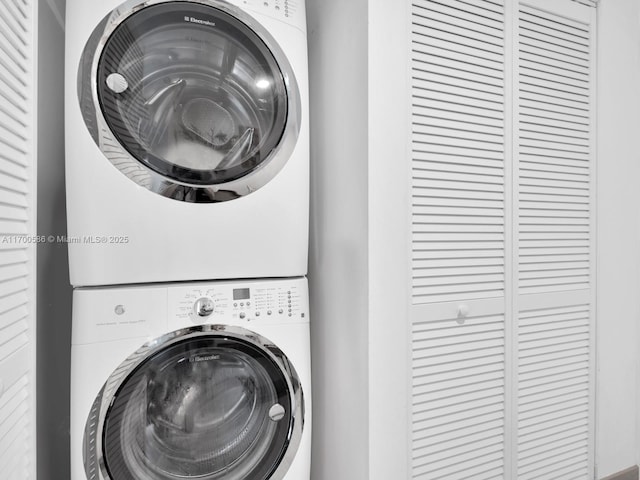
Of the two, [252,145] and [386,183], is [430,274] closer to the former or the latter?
[386,183]

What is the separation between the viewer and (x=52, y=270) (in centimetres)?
139

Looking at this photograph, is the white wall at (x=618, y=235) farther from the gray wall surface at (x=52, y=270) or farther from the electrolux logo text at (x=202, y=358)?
the gray wall surface at (x=52, y=270)

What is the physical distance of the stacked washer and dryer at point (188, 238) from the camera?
3.56 feet

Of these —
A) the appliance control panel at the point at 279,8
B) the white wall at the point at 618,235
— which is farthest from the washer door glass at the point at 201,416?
the white wall at the point at 618,235

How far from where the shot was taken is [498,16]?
1.40m

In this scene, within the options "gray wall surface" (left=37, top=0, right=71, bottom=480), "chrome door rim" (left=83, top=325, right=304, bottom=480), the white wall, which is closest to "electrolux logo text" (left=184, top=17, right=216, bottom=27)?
"gray wall surface" (left=37, top=0, right=71, bottom=480)

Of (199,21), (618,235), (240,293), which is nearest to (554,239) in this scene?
(618,235)

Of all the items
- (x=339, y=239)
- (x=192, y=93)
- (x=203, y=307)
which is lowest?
(x=203, y=307)

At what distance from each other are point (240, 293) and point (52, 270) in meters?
0.67

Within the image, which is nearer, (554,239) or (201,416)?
(201,416)

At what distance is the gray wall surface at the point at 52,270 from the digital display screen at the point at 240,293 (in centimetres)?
60

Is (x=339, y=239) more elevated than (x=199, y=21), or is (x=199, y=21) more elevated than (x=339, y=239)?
(x=199, y=21)

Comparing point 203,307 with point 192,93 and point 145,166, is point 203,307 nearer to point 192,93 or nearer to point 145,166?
point 145,166

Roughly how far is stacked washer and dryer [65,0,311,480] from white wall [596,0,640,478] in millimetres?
1202
